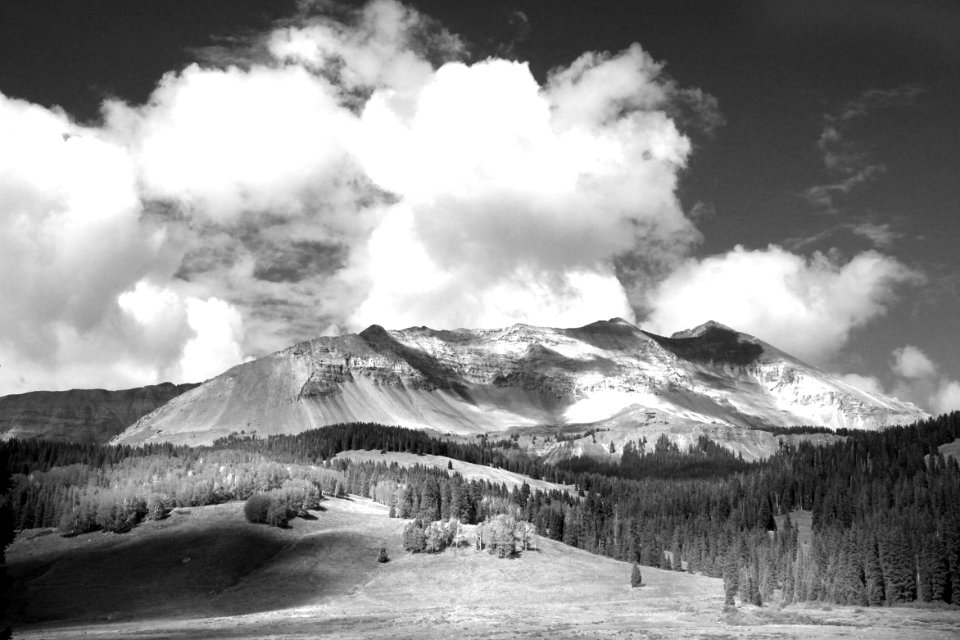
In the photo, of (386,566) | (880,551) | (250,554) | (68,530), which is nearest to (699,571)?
(880,551)

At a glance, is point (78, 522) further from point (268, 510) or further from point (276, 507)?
point (276, 507)

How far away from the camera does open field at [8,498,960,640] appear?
10469 centimetres

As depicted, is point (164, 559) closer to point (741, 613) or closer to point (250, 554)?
point (250, 554)

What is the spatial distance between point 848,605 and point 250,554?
357 ft

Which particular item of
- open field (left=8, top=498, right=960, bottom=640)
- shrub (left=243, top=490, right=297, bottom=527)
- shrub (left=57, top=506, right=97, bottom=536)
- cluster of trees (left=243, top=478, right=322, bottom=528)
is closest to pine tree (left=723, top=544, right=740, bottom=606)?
open field (left=8, top=498, right=960, bottom=640)

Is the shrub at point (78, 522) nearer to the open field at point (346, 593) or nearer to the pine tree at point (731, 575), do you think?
the open field at point (346, 593)

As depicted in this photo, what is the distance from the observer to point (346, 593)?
485 feet

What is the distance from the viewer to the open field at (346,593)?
343 feet

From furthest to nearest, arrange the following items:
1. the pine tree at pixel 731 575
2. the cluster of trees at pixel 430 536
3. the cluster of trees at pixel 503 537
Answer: the cluster of trees at pixel 430 536, the cluster of trees at pixel 503 537, the pine tree at pixel 731 575

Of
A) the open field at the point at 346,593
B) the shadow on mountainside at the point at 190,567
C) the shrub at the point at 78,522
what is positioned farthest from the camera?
the shrub at the point at 78,522

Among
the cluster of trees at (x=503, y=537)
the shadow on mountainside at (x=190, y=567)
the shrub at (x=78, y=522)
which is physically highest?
the cluster of trees at (x=503, y=537)

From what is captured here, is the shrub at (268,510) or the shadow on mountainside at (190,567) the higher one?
the shrub at (268,510)

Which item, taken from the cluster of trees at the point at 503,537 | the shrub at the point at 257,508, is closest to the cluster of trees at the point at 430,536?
the cluster of trees at the point at 503,537

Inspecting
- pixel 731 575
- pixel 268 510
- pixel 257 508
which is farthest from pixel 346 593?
pixel 731 575
